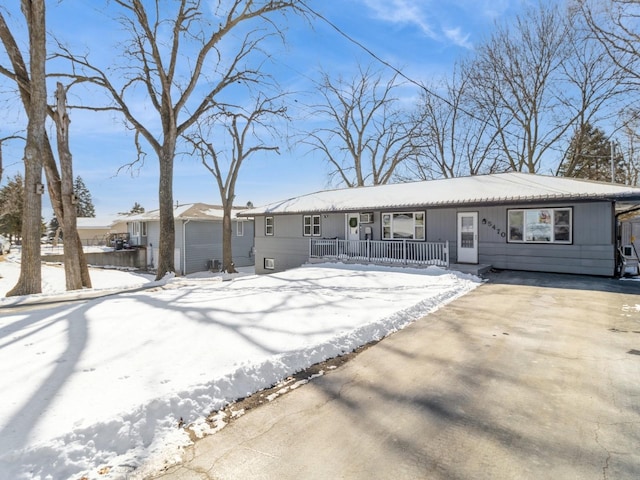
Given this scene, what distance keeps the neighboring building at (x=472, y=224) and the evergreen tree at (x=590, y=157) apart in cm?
1186

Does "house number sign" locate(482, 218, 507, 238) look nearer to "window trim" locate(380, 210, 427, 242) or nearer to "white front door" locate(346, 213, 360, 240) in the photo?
"window trim" locate(380, 210, 427, 242)

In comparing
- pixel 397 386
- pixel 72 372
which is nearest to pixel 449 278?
pixel 397 386

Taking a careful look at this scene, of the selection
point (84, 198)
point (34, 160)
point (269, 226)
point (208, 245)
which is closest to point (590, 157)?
point (269, 226)

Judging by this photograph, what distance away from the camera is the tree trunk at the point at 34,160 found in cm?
924

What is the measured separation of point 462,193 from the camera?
1305cm

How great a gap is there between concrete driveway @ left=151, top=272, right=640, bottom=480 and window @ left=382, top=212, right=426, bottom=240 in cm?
882

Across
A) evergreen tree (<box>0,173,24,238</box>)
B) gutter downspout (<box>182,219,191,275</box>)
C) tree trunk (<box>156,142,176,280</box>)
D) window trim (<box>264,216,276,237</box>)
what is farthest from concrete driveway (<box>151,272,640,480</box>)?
evergreen tree (<box>0,173,24,238</box>)

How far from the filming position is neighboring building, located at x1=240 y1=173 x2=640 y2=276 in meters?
10.8

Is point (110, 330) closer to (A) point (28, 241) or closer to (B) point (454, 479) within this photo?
(B) point (454, 479)

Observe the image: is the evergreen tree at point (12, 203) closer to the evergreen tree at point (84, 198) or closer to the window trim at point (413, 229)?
the evergreen tree at point (84, 198)

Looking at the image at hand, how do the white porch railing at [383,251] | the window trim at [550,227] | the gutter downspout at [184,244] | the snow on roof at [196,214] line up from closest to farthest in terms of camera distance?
the window trim at [550,227]
the white porch railing at [383,251]
the gutter downspout at [184,244]
the snow on roof at [196,214]

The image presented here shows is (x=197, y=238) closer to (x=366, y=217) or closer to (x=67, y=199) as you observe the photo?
(x=67, y=199)

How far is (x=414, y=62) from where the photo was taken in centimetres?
1638

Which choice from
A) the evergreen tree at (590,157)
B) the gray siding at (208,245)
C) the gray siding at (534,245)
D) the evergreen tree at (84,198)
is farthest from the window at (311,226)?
the evergreen tree at (84,198)
